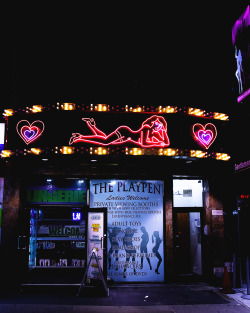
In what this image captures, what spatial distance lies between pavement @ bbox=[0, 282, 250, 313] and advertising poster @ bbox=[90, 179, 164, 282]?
502mm

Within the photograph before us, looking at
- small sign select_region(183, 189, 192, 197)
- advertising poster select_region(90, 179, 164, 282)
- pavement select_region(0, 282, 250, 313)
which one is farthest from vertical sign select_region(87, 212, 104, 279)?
small sign select_region(183, 189, 192, 197)

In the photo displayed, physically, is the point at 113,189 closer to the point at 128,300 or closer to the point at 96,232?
the point at 96,232

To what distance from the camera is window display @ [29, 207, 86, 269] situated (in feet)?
36.0

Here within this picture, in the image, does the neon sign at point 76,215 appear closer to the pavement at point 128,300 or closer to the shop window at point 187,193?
the pavement at point 128,300

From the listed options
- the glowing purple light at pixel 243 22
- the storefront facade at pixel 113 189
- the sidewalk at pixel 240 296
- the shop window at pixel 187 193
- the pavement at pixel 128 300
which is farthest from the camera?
the shop window at pixel 187 193

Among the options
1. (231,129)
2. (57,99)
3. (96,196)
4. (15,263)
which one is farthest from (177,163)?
(15,263)

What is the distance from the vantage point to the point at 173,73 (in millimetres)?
11234

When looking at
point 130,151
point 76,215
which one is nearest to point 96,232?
point 76,215

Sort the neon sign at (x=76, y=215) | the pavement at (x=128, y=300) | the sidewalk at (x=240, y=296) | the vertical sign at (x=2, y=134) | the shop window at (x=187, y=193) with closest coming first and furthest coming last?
the pavement at (x=128, y=300) → the sidewalk at (x=240, y=296) → the vertical sign at (x=2, y=134) → the shop window at (x=187, y=193) → the neon sign at (x=76, y=215)

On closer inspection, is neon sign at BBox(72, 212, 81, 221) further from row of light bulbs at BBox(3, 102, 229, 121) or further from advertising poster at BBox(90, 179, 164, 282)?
row of light bulbs at BBox(3, 102, 229, 121)

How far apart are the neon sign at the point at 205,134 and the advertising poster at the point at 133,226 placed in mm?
2041

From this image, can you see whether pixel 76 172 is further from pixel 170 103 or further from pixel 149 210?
pixel 170 103

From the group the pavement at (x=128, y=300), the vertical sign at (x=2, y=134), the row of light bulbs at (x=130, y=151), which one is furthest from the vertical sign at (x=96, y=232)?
the vertical sign at (x=2, y=134)

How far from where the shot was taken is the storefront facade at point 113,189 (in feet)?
29.8
